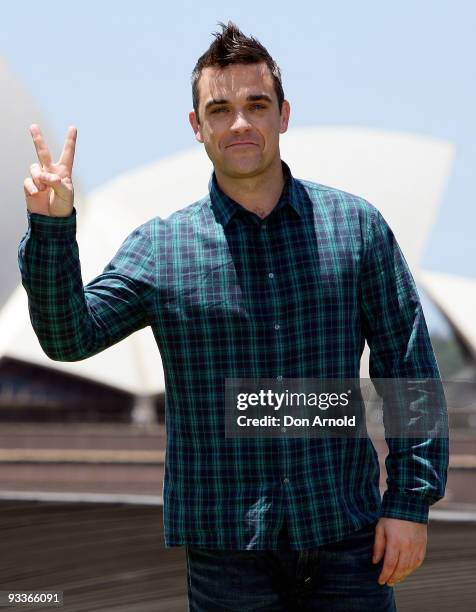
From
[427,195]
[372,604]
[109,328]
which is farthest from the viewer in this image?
[427,195]

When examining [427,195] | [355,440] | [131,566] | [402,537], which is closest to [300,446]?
[355,440]

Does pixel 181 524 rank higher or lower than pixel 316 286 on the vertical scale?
lower

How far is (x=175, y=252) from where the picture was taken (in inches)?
68.0

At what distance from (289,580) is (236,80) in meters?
0.83

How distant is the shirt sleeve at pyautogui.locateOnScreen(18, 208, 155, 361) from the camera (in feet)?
5.20

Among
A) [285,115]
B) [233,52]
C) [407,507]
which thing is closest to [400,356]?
[407,507]

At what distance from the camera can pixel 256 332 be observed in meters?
1.66

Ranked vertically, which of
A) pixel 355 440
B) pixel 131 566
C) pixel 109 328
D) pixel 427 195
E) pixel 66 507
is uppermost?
pixel 427 195

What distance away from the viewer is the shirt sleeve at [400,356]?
5.42ft

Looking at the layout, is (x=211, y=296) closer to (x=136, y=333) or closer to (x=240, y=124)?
(x=240, y=124)

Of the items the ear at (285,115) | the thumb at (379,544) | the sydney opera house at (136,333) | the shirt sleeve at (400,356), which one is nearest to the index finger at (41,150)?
the ear at (285,115)

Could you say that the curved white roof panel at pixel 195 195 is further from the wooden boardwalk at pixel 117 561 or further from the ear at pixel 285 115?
the ear at pixel 285 115

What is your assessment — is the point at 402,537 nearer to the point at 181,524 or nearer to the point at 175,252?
the point at 181,524

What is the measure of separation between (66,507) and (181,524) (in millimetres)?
1238
